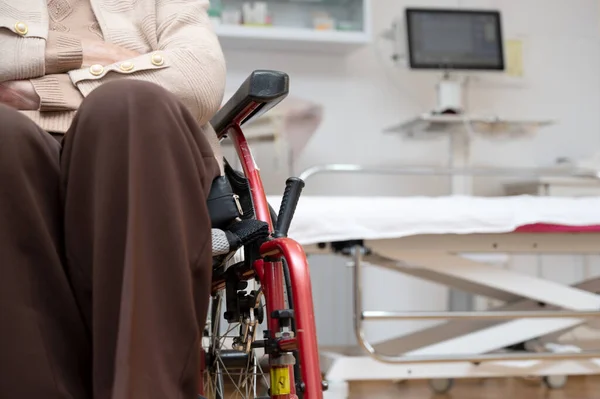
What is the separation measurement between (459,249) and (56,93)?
1431 mm

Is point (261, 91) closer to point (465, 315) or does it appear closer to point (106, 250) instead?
point (106, 250)

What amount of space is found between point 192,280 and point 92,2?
609 mm

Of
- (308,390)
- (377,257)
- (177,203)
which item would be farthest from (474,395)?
(177,203)

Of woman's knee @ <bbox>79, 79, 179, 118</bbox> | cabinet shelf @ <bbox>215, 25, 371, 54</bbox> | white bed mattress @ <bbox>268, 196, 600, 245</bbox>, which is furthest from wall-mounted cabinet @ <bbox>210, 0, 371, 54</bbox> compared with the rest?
woman's knee @ <bbox>79, 79, 179, 118</bbox>

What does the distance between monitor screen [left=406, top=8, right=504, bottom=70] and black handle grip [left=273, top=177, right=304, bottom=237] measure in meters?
2.16

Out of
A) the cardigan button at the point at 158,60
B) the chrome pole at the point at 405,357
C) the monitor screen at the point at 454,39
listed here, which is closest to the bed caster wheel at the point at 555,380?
the chrome pole at the point at 405,357

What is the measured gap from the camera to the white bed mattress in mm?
1933

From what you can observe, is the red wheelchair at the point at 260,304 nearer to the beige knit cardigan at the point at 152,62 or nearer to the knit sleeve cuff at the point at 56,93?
the beige knit cardigan at the point at 152,62

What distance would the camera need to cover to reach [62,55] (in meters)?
0.99

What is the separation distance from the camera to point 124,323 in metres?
0.67

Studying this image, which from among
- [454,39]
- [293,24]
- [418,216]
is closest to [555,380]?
[418,216]

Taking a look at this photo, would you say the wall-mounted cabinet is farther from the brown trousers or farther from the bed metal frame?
the brown trousers

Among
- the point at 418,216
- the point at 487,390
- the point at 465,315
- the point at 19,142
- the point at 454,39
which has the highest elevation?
the point at 454,39

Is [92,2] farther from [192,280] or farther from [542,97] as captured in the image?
[542,97]
